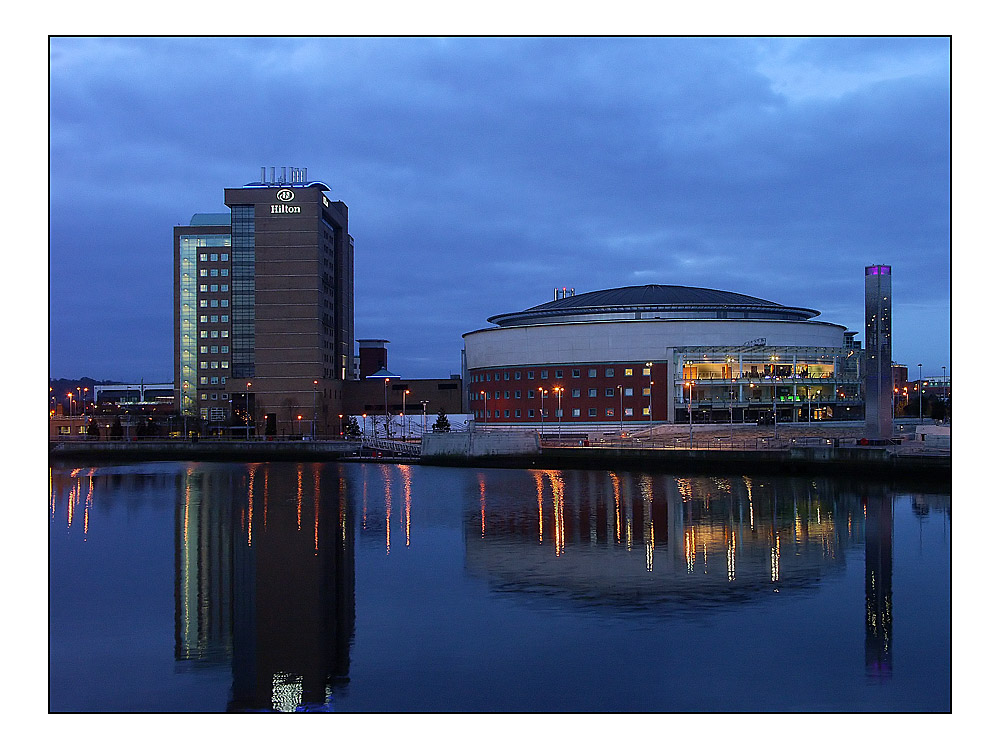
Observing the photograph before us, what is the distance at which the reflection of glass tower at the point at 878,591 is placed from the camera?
19594 mm

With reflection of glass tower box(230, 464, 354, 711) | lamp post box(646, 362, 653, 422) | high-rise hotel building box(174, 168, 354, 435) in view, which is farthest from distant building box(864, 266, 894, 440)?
high-rise hotel building box(174, 168, 354, 435)

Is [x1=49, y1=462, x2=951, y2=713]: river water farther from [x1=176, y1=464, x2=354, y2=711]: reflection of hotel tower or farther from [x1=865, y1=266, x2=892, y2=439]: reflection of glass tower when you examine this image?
[x1=865, y1=266, x2=892, y2=439]: reflection of glass tower

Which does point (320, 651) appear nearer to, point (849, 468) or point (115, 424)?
point (849, 468)

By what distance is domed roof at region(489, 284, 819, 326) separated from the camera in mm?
89625

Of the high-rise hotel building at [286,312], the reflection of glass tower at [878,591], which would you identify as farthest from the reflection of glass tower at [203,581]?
the high-rise hotel building at [286,312]

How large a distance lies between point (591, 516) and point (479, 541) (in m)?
7.64

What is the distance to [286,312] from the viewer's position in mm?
106062

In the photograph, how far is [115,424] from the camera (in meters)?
104

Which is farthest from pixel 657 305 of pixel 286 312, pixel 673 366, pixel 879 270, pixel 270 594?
pixel 270 594

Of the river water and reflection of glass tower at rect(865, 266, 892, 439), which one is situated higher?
reflection of glass tower at rect(865, 266, 892, 439)

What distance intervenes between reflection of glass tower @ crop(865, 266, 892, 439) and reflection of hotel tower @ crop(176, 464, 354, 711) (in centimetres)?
3398

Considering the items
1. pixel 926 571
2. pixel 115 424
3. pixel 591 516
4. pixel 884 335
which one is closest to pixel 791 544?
pixel 926 571

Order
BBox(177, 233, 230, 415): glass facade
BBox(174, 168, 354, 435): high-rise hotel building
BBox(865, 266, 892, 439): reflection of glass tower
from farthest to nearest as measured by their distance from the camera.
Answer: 1. BBox(177, 233, 230, 415): glass facade
2. BBox(174, 168, 354, 435): high-rise hotel building
3. BBox(865, 266, 892, 439): reflection of glass tower

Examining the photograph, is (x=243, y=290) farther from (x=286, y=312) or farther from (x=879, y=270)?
(x=879, y=270)
